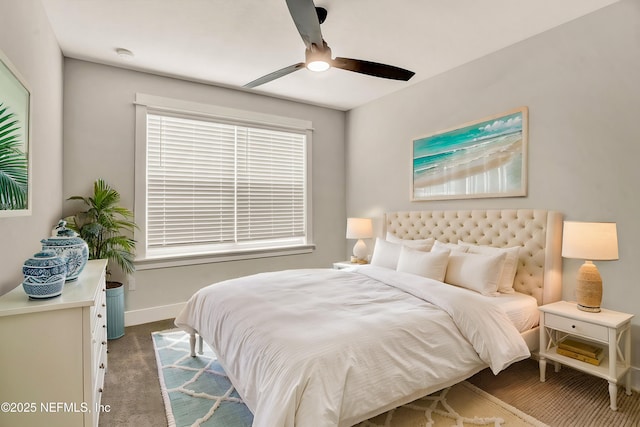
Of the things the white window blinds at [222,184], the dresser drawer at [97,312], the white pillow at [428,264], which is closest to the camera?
the dresser drawer at [97,312]

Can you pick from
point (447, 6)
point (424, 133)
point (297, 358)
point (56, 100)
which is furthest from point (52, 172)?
point (424, 133)

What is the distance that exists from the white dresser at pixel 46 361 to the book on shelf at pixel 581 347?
303 centimetres

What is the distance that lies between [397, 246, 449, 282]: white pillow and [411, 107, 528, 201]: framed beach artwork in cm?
84

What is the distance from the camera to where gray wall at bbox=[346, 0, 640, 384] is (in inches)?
93.7

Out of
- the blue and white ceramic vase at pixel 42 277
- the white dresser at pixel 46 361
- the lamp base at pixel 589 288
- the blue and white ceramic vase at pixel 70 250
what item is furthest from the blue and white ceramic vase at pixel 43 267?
the lamp base at pixel 589 288

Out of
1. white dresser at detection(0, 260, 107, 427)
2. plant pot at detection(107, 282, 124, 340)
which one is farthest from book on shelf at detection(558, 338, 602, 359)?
plant pot at detection(107, 282, 124, 340)

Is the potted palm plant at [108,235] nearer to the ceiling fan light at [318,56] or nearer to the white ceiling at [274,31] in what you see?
the white ceiling at [274,31]

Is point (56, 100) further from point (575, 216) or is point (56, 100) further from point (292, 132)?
point (575, 216)

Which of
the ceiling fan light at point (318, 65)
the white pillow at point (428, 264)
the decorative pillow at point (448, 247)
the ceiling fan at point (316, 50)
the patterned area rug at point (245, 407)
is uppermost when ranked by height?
the ceiling fan at point (316, 50)

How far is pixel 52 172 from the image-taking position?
2787 millimetres

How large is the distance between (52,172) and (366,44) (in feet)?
9.73

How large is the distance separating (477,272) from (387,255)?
40.5 inches

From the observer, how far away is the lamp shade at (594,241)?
2209 millimetres

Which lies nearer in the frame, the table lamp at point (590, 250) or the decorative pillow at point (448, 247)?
the table lamp at point (590, 250)
